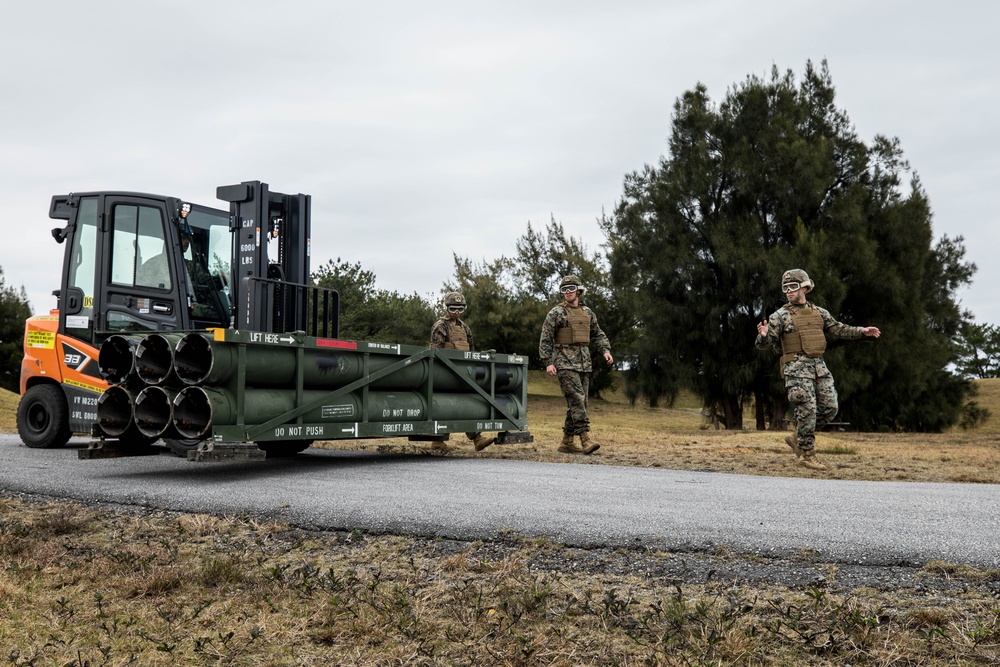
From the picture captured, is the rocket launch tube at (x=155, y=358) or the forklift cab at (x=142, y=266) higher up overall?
the forklift cab at (x=142, y=266)

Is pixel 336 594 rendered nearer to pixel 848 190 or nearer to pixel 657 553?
pixel 657 553

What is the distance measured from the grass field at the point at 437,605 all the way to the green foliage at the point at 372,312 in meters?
33.2

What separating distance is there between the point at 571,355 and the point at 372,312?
1174 inches

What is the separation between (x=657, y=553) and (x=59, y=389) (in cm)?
897

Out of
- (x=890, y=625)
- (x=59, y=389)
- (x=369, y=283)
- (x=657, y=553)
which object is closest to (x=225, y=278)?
(x=59, y=389)

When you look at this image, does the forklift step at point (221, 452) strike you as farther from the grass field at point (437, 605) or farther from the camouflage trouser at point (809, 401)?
the camouflage trouser at point (809, 401)

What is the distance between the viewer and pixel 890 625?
11.4 ft

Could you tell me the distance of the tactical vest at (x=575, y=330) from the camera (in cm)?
1123

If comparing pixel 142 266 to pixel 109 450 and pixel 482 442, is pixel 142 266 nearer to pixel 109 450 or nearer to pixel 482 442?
pixel 109 450

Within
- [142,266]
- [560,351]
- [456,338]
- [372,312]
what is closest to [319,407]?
[142,266]

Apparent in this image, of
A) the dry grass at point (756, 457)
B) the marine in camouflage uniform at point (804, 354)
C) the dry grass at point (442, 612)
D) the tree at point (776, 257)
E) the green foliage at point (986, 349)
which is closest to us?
the dry grass at point (442, 612)

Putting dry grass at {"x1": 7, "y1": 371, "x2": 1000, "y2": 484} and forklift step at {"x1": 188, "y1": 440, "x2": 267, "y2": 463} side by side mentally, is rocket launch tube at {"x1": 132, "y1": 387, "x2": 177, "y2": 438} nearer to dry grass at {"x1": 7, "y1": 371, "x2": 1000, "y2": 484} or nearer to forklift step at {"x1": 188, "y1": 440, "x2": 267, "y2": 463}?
forklift step at {"x1": 188, "y1": 440, "x2": 267, "y2": 463}

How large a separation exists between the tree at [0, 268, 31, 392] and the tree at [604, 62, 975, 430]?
28.3 metres

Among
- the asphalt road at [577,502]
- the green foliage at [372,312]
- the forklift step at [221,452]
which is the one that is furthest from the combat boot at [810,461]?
the green foliage at [372,312]
